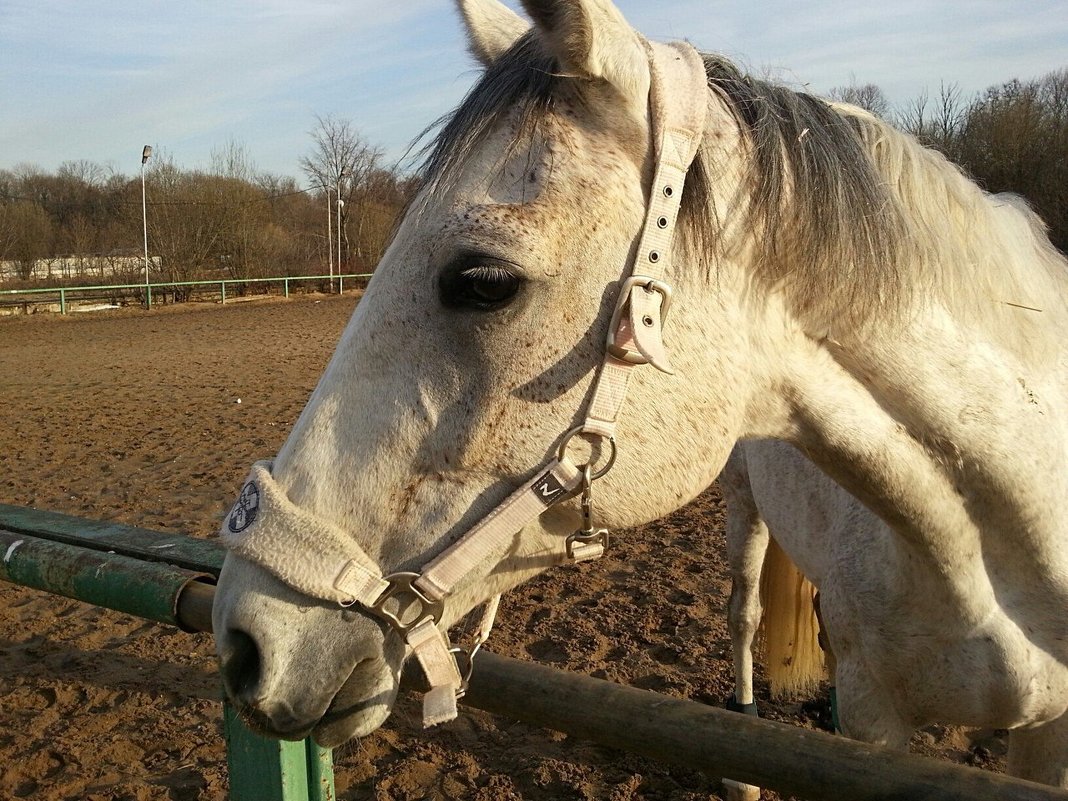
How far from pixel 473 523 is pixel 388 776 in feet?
7.63

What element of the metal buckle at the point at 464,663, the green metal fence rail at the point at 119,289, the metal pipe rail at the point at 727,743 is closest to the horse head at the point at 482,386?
the metal buckle at the point at 464,663

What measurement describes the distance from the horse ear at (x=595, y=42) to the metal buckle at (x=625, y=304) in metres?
0.30

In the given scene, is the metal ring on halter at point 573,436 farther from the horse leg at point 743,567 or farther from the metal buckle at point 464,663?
the horse leg at point 743,567

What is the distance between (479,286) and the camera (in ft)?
4.48

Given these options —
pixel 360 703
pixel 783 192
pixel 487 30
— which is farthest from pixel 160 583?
pixel 783 192

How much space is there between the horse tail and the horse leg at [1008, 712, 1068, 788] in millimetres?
1491

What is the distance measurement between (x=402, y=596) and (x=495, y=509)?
221mm

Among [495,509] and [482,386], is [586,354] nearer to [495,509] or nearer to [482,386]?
[482,386]

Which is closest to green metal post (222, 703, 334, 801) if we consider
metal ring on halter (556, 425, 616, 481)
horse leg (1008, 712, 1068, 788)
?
metal ring on halter (556, 425, 616, 481)

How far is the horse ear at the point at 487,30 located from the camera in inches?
68.0

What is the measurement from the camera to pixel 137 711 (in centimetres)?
386

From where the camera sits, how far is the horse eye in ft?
4.43

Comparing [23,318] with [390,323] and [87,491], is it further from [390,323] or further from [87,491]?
[390,323]

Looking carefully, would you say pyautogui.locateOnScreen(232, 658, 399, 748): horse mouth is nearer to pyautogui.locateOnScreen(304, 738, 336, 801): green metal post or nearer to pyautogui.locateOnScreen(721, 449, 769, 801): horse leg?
pyautogui.locateOnScreen(304, 738, 336, 801): green metal post
